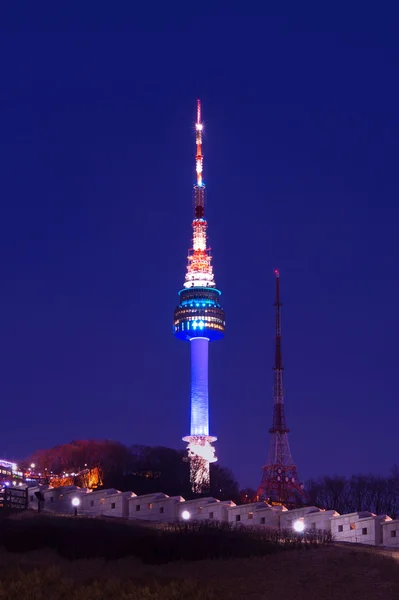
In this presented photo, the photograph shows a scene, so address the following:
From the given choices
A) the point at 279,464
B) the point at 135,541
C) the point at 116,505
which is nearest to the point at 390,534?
the point at 116,505

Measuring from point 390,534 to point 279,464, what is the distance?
272ft

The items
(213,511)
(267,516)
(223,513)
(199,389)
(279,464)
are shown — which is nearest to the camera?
(267,516)

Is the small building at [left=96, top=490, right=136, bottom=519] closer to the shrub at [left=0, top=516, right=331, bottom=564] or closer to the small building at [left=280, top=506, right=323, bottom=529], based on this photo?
the small building at [left=280, top=506, right=323, bottom=529]

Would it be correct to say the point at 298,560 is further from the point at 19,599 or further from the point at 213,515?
the point at 213,515

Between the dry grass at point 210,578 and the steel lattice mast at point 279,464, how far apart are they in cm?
9610

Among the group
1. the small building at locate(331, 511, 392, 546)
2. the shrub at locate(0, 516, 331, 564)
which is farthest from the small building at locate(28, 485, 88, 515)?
the shrub at locate(0, 516, 331, 564)

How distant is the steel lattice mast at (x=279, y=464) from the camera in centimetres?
14132

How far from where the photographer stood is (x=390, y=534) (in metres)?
64.4

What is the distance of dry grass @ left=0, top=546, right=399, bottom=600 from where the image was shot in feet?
109

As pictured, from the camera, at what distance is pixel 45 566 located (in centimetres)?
3828

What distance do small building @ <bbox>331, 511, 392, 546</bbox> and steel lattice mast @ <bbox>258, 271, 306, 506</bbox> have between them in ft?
223

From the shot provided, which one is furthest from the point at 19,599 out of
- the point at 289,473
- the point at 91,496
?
the point at 289,473

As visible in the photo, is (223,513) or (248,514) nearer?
(248,514)

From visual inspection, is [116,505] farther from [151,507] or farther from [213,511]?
[213,511]
